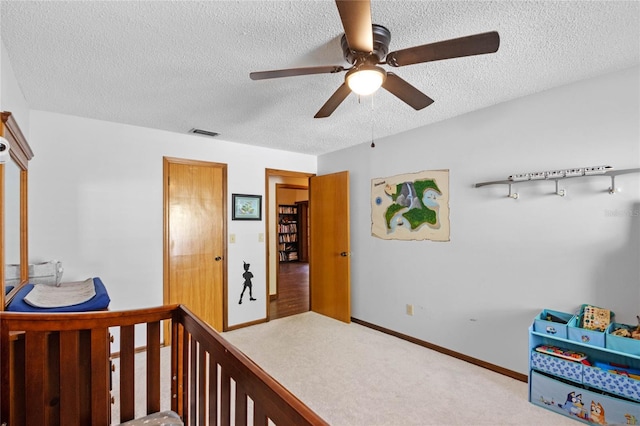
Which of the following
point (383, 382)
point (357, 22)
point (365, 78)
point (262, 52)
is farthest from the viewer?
point (383, 382)

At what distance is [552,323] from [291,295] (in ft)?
12.9

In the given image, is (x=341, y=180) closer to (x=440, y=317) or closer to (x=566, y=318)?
(x=440, y=317)

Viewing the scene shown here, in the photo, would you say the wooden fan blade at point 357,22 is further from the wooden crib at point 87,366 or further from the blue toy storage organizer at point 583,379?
the blue toy storage organizer at point 583,379

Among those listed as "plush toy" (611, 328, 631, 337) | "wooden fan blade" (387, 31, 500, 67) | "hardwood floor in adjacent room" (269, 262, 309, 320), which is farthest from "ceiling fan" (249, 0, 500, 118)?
"hardwood floor in adjacent room" (269, 262, 309, 320)

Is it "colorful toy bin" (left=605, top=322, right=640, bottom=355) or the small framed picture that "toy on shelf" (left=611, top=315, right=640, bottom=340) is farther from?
the small framed picture

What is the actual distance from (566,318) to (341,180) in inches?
103

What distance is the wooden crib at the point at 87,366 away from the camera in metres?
1.38

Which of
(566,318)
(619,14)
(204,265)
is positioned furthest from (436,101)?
(204,265)

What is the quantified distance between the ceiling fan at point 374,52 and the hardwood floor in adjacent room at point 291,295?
11.2 feet

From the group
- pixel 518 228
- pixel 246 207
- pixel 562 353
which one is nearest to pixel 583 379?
pixel 562 353

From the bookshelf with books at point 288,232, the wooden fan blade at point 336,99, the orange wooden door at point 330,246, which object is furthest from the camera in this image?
the bookshelf with books at point 288,232

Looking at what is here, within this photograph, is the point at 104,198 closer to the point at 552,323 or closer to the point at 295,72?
the point at 295,72

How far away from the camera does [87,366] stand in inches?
62.0

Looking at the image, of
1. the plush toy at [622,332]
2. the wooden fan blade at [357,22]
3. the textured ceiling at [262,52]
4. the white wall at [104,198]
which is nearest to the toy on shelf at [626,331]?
the plush toy at [622,332]
